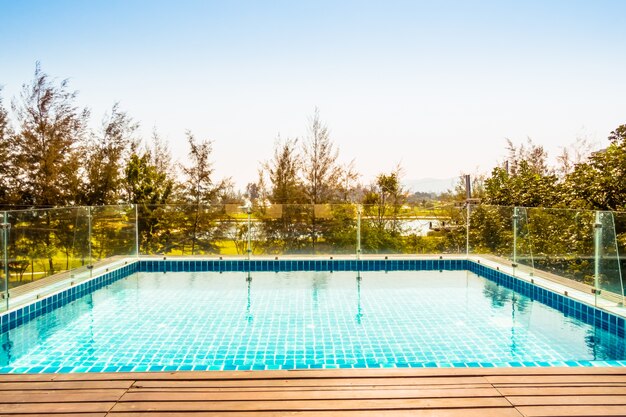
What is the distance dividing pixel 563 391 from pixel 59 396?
10.0 ft

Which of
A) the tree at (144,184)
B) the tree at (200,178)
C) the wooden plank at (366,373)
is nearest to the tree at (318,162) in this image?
the tree at (200,178)

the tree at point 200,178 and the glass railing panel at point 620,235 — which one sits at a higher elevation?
the tree at point 200,178

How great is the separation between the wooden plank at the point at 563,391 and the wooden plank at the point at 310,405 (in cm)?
15

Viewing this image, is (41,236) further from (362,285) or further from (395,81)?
(395,81)

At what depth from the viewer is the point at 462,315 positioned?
599 cm

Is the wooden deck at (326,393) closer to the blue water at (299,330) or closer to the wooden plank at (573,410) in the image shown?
the wooden plank at (573,410)

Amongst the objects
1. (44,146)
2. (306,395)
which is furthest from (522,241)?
(44,146)

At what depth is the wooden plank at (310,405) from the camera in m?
2.57

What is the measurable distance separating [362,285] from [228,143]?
23.7ft

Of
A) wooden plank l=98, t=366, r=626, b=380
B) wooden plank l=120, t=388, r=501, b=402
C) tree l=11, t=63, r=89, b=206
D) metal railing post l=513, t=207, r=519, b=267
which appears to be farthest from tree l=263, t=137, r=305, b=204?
wooden plank l=120, t=388, r=501, b=402

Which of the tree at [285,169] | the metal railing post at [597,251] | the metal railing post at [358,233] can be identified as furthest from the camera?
the tree at [285,169]

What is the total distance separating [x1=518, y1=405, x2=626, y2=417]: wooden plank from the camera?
248 centimetres

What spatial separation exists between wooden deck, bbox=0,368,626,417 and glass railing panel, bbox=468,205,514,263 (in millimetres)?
5121

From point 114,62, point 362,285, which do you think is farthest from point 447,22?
point 114,62
